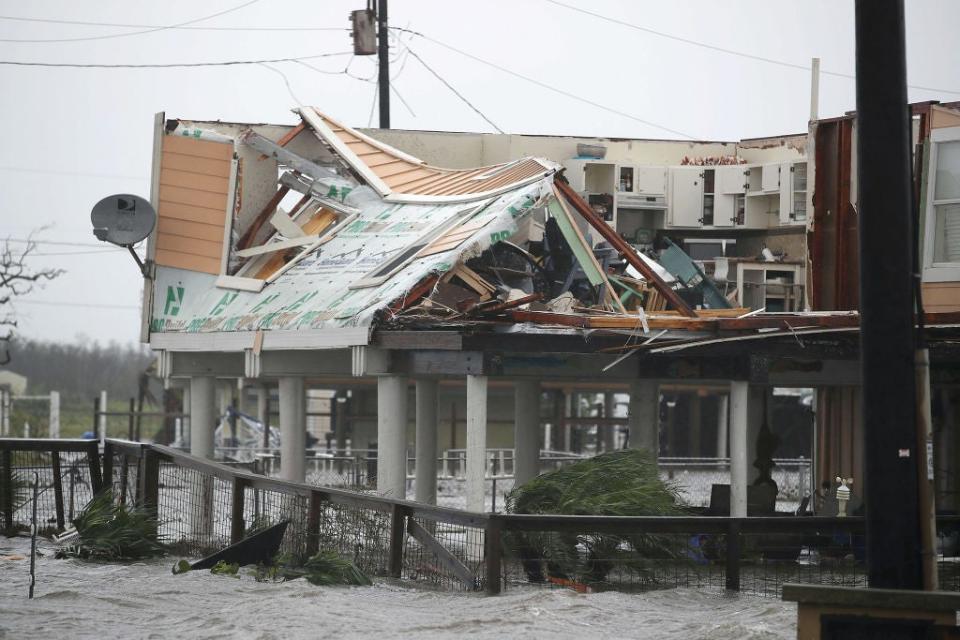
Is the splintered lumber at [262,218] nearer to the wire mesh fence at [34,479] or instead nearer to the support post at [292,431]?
the support post at [292,431]

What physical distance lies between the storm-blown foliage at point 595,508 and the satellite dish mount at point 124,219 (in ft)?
37.6

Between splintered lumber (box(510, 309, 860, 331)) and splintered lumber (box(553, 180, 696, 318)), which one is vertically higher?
splintered lumber (box(553, 180, 696, 318))

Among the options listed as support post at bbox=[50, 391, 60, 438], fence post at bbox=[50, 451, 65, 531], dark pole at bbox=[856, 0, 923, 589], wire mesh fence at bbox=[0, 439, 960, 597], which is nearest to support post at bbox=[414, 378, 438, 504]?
fence post at bbox=[50, 451, 65, 531]

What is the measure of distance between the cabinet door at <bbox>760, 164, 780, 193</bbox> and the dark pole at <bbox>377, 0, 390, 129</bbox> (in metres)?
16.6

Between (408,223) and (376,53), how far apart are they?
2126cm

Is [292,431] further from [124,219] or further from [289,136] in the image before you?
[289,136]

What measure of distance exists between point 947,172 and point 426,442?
32.9 ft

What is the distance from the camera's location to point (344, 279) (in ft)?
72.6

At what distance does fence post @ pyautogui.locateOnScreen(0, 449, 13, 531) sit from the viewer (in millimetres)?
16766

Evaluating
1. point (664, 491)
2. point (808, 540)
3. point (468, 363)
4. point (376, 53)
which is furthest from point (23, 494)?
point (376, 53)

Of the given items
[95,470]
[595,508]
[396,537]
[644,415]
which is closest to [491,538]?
[396,537]

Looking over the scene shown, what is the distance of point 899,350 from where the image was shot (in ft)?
26.5

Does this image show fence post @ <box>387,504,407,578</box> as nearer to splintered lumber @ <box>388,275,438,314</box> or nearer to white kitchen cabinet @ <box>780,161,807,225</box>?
splintered lumber @ <box>388,275,438,314</box>

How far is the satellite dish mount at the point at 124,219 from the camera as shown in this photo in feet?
81.2
